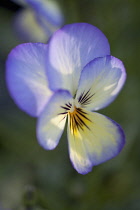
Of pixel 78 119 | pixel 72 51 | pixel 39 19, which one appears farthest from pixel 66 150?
pixel 72 51

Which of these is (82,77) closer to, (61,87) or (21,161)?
(61,87)

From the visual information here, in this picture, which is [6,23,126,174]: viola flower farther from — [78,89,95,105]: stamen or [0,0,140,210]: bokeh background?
[0,0,140,210]: bokeh background

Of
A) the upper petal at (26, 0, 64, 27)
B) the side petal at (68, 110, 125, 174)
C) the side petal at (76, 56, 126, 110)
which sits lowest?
the side petal at (68, 110, 125, 174)

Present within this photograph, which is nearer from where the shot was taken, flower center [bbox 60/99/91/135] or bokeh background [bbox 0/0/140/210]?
flower center [bbox 60/99/91/135]

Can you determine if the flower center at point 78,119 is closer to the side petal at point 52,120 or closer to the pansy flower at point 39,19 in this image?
the side petal at point 52,120

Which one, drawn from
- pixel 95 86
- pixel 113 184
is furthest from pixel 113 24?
pixel 95 86

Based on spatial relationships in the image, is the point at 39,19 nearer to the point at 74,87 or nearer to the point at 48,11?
the point at 48,11

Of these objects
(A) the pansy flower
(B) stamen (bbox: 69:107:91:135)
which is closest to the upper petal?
(A) the pansy flower
